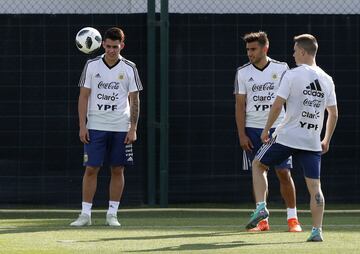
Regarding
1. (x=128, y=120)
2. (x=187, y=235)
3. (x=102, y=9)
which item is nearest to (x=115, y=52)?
(x=128, y=120)

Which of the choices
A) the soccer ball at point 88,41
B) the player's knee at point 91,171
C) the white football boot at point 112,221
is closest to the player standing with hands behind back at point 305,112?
the white football boot at point 112,221

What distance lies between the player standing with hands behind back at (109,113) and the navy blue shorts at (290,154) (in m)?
1.89

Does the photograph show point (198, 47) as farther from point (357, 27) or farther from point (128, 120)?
point (128, 120)

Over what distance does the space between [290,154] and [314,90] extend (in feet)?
2.05

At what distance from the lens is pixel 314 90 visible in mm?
10078

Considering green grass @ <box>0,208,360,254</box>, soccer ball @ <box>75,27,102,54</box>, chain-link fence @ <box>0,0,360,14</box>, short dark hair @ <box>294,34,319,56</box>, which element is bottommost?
green grass @ <box>0,208,360,254</box>

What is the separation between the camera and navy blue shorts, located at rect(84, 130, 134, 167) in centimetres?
1180

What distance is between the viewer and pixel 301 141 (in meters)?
10.1

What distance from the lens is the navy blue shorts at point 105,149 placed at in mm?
11805

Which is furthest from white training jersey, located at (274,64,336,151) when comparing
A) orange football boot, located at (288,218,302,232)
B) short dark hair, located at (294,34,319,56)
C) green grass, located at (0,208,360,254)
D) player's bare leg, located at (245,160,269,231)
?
orange football boot, located at (288,218,302,232)

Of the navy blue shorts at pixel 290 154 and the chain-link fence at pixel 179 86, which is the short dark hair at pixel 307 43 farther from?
the chain-link fence at pixel 179 86

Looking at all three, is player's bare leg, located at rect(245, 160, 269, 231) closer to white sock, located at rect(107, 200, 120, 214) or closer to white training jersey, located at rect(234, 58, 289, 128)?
white training jersey, located at rect(234, 58, 289, 128)

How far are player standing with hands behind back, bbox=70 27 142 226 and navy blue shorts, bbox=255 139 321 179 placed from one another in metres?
1.89

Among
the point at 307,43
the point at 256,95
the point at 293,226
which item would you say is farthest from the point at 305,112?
the point at 256,95
